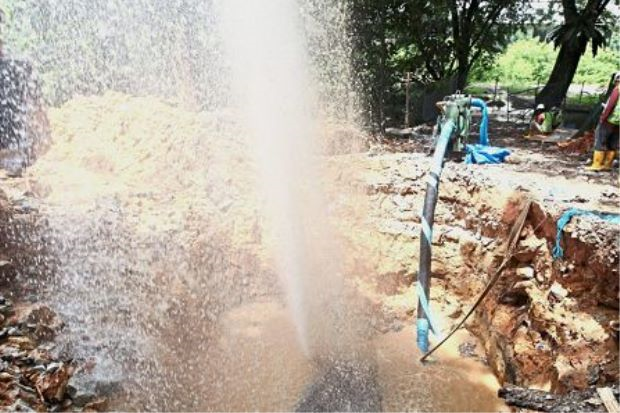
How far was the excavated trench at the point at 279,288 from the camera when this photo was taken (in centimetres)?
662

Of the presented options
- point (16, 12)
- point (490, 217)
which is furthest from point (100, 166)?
point (490, 217)

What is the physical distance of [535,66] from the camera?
1040 inches

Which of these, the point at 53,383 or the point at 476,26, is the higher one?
the point at 476,26

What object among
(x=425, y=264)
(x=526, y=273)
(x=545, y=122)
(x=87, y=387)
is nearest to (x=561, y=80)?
(x=545, y=122)

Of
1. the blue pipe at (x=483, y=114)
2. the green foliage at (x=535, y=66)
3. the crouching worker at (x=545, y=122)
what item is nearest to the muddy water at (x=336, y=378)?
the blue pipe at (x=483, y=114)

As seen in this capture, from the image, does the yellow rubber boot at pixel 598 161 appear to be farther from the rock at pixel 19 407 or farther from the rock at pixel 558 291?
the rock at pixel 19 407

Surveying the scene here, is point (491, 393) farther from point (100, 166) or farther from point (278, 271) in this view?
point (100, 166)

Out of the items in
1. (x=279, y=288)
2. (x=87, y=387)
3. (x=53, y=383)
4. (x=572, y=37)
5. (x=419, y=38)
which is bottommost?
(x=279, y=288)

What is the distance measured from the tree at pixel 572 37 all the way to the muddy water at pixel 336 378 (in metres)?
10.9

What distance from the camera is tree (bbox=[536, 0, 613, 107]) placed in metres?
15.2

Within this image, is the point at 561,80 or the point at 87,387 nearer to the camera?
the point at 87,387

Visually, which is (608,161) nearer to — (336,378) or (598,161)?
(598,161)

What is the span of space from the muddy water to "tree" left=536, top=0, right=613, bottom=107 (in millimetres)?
10852

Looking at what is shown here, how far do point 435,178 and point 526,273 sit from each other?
2.04 meters
